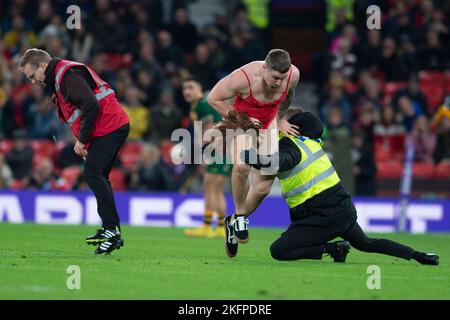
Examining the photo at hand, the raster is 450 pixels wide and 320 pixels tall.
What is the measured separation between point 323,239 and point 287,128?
117 centimetres

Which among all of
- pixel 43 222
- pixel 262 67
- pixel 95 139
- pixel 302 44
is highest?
A: pixel 302 44

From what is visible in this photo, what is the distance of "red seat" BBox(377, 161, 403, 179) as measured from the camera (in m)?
20.6

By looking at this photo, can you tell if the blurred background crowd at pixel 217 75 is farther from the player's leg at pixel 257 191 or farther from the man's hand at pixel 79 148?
the man's hand at pixel 79 148

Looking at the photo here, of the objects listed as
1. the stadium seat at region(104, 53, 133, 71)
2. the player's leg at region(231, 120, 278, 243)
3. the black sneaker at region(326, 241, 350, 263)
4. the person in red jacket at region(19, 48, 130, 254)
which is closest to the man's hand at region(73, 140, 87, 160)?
the person in red jacket at region(19, 48, 130, 254)

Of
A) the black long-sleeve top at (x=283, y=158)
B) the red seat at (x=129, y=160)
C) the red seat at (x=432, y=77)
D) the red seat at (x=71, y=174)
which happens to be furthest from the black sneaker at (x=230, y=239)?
the red seat at (x=432, y=77)

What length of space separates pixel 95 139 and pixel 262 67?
2.09 metres

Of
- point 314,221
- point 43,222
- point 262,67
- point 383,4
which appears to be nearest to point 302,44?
point 383,4

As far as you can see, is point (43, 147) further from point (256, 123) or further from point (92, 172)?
point (256, 123)

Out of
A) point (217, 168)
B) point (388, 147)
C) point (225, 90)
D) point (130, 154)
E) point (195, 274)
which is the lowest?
point (195, 274)

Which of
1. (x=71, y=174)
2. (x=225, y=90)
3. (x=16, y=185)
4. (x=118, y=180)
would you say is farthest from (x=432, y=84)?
(x=225, y=90)

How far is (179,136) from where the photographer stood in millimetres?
20984

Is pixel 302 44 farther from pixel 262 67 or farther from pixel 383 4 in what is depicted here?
pixel 262 67

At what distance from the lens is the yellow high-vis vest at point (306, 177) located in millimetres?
10445

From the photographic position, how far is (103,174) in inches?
443
